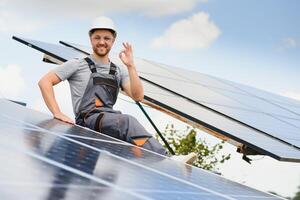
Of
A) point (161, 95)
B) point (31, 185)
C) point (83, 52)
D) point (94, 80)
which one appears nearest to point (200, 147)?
point (83, 52)

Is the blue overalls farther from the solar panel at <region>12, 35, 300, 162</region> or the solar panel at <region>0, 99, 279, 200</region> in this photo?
the solar panel at <region>12, 35, 300, 162</region>

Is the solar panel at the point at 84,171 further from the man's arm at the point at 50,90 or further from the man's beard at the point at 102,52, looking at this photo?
the man's beard at the point at 102,52

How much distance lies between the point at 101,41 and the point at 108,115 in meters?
0.78

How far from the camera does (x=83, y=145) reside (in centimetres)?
332

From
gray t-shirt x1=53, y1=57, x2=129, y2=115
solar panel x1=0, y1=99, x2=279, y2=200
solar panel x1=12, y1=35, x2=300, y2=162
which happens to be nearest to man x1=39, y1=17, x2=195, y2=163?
gray t-shirt x1=53, y1=57, x2=129, y2=115

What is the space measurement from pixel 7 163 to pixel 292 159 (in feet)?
15.5

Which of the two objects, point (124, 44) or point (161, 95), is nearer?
point (124, 44)

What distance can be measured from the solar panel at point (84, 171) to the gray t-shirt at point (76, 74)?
4.02 feet

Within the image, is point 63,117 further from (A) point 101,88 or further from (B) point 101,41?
(B) point 101,41

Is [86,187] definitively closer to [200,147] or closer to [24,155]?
[24,155]

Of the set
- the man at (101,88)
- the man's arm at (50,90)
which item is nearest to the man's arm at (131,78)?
the man at (101,88)

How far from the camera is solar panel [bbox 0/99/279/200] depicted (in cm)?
186

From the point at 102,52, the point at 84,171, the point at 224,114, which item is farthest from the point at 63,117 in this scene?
the point at 224,114

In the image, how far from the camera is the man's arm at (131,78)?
16.8ft
